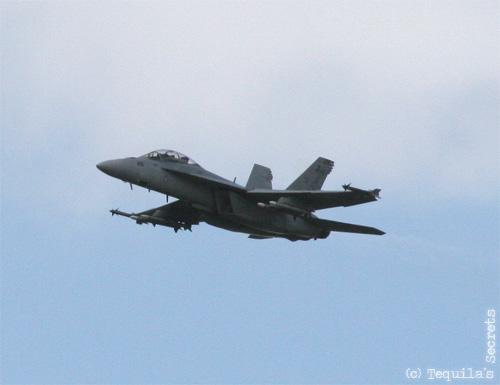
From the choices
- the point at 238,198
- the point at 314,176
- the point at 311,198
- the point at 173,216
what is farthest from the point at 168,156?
the point at 314,176

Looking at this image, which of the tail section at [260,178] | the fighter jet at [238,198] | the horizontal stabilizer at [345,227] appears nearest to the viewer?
the fighter jet at [238,198]

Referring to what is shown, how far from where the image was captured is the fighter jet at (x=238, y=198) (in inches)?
1996

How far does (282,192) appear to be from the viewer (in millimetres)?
51406

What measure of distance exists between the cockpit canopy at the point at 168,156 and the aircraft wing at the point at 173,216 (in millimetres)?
3840

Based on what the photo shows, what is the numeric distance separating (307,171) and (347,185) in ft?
30.8

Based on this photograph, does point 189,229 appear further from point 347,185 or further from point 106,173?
point 347,185

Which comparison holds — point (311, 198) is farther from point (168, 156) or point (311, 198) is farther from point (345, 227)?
point (168, 156)

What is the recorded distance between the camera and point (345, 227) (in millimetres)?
54344

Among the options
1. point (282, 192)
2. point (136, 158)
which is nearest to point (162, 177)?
point (136, 158)

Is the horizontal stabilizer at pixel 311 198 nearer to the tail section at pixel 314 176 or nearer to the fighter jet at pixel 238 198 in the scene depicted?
the fighter jet at pixel 238 198

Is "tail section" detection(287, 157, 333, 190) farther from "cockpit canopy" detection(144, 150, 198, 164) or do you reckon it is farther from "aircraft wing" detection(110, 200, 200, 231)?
"cockpit canopy" detection(144, 150, 198, 164)

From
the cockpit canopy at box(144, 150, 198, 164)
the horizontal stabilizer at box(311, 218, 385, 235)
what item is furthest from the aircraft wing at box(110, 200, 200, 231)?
the horizontal stabilizer at box(311, 218, 385, 235)

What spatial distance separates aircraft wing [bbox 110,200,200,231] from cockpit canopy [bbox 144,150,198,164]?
3.84 m

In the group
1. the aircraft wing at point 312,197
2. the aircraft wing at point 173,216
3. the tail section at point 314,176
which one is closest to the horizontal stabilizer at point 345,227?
the aircraft wing at point 312,197
